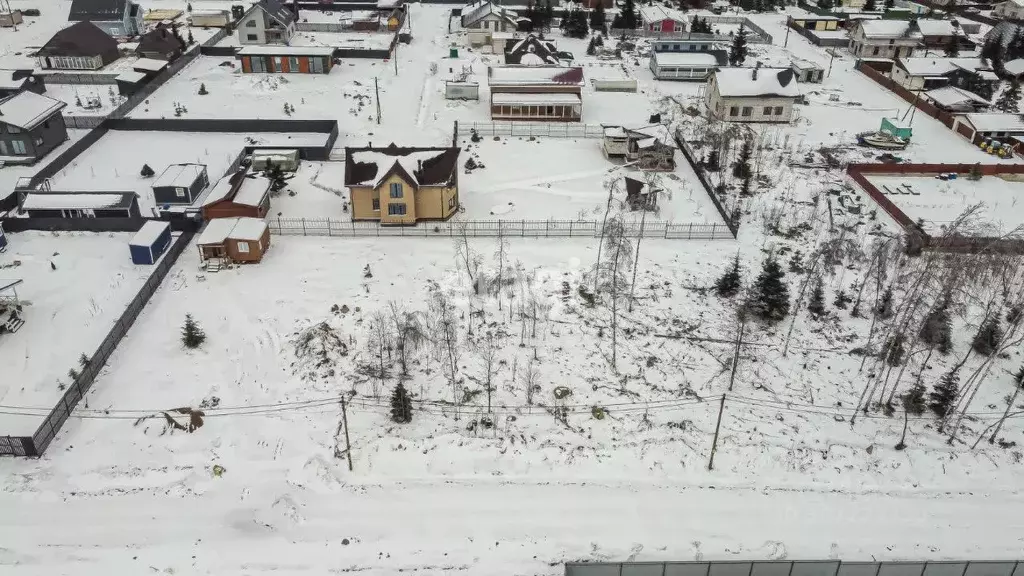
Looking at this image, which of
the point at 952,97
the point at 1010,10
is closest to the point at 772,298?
the point at 952,97

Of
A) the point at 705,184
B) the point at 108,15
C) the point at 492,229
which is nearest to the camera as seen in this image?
the point at 492,229

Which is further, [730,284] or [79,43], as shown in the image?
[79,43]

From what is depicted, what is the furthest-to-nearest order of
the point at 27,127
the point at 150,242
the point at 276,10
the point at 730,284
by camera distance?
the point at 276,10, the point at 27,127, the point at 150,242, the point at 730,284

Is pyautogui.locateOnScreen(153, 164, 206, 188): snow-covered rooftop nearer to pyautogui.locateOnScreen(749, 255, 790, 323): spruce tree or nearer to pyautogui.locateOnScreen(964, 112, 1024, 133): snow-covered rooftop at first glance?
pyautogui.locateOnScreen(749, 255, 790, 323): spruce tree

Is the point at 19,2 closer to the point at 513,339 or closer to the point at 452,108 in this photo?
the point at 452,108

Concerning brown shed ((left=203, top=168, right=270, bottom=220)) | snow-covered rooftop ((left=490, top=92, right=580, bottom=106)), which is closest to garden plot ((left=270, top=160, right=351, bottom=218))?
brown shed ((left=203, top=168, right=270, bottom=220))

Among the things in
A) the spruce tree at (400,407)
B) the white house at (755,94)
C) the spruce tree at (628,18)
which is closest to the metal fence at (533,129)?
the white house at (755,94)

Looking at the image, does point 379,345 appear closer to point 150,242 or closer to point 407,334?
point 407,334

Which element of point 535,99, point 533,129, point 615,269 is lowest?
point 615,269

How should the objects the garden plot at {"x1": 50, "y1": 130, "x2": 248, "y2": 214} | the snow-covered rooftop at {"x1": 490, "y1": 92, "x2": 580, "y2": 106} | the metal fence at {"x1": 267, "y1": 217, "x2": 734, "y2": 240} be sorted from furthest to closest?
1. the snow-covered rooftop at {"x1": 490, "y1": 92, "x2": 580, "y2": 106}
2. the garden plot at {"x1": 50, "y1": 130, "x2": 248, "y2": 214}
3. the metal fence at {"x1": 267, "y1": 217, "x2": 734, "y2": 240}
